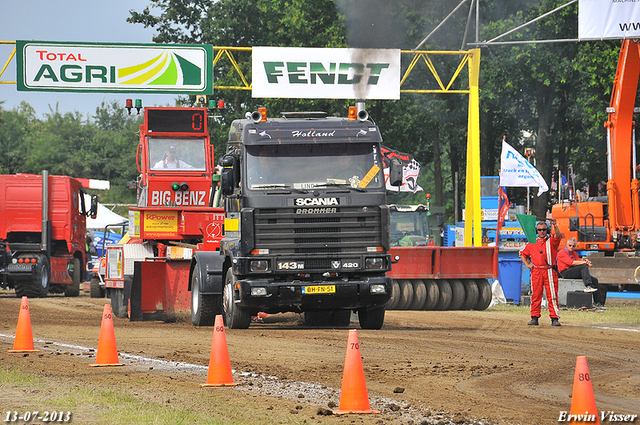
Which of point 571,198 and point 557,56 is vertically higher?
point 557,56

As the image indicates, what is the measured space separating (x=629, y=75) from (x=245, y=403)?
19257 mm

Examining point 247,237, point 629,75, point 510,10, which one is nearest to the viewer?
point 247,237

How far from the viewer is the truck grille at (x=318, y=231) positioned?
14820 millimetres

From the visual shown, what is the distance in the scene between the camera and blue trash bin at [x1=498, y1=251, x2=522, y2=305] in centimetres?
2528

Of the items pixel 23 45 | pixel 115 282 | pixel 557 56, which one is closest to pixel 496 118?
pixel 557 56

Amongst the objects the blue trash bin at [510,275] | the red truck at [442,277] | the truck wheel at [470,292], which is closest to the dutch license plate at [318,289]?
the red truck at [442,277]

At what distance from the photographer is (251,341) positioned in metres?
13.9

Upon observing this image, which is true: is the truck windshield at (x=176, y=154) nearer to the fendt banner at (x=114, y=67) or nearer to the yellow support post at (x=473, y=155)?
→ the fendt banner at (x=114, y=67)

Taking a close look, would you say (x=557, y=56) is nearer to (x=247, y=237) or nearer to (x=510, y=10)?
(x=510, y=10)

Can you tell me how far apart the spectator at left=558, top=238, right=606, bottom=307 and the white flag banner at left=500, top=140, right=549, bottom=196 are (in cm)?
644

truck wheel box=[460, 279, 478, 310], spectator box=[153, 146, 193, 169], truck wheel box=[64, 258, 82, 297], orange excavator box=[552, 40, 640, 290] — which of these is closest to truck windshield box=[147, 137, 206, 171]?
spectator box=[153, 146, 193, 169]

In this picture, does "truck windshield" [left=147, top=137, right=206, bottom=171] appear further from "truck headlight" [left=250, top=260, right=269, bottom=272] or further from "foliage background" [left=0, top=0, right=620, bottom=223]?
"foliage background" [left=0, top=0, right=620, bottom=223]

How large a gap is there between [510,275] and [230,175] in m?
12.4

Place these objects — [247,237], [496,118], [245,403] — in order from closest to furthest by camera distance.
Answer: [245,403] < [247,237] < [496,118]
